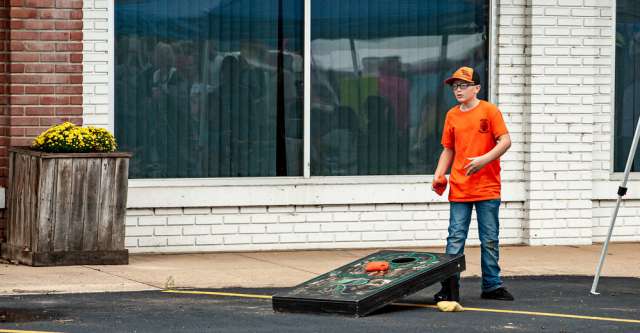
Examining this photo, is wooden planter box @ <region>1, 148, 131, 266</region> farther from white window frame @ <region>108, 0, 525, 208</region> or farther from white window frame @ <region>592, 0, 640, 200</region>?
white window frame @ <region>592, 0, 640, 200</region>

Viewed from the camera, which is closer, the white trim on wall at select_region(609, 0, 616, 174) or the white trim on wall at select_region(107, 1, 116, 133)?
the white trim on wall at select_region(107, 1, 116, 133)

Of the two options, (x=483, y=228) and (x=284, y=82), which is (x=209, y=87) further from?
(x=483, y=228)

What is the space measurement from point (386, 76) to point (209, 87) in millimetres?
1849

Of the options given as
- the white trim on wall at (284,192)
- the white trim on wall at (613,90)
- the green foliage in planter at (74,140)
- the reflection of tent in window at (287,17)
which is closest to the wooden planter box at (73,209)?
the green foliage in planter at (74,140)

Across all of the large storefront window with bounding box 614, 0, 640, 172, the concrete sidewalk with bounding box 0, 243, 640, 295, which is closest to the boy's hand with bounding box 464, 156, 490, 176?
the concrete sidewalk with bounding box 0, 243, 640, 295

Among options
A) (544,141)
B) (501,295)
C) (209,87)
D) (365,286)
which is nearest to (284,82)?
(209,87)

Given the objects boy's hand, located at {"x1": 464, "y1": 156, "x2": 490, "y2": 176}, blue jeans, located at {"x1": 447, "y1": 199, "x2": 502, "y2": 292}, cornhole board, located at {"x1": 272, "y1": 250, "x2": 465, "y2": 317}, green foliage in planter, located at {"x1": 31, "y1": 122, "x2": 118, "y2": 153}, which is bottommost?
cornhole board, located at {"x1": 272, "y1": 250, "x2": 465, "y2": 317}

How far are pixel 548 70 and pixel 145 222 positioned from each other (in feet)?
14.5

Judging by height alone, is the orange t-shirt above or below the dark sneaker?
above

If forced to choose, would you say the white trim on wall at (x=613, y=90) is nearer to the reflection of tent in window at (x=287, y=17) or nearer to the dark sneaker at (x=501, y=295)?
the reflection of tent in window at (x=287, y=17)

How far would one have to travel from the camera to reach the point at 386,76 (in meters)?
13.7

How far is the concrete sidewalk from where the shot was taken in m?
10.6

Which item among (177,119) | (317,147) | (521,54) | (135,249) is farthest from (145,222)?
(521,54)

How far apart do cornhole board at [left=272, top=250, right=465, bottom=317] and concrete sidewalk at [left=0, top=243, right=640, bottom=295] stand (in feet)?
4.56
